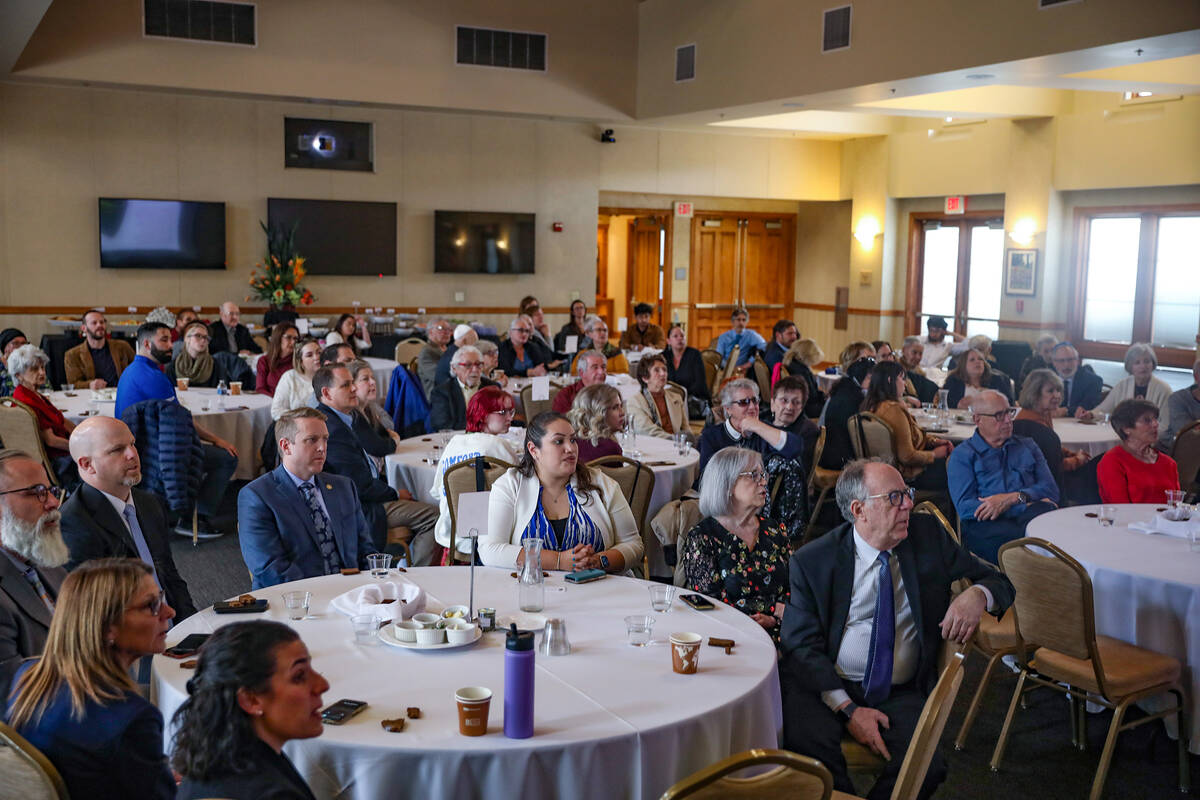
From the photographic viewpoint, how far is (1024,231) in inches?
543

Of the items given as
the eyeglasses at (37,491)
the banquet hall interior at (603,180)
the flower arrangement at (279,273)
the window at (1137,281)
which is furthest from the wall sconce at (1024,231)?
the eyeglasses at (37,491)

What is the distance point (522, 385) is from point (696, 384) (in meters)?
1.86

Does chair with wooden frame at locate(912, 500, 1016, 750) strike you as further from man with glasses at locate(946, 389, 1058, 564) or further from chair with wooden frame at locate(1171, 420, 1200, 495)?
chair with wooden frame at locate(1171, 420, 1200, 495)

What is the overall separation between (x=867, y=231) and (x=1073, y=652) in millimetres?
13598

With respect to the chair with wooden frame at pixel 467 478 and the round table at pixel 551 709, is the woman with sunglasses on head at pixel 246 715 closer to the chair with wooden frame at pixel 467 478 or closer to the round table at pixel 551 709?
the round table at pixel 551 709

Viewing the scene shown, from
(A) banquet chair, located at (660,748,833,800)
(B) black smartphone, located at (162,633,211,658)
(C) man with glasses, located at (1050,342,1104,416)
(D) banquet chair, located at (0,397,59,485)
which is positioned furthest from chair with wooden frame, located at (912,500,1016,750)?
(C) man with glasses, located at (1050,342,1104,416)

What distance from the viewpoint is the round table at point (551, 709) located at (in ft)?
8.31

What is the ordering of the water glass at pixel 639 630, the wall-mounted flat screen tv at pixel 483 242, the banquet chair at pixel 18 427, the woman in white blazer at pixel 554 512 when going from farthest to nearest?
the wall-mounted flat screen tv at pixel 483 242, the banquet chair at pixel 18 427, the woman in white blazer at pixel 554 512, the water glass at pixel 639 630

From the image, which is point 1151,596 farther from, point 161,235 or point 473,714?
point 161,235

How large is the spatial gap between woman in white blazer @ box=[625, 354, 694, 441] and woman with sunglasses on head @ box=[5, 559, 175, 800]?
499 centimetres

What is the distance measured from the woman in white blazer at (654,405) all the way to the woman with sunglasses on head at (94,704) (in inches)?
197

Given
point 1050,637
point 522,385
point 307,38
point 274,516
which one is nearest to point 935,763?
point 1050,637

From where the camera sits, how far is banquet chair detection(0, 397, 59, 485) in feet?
21.4

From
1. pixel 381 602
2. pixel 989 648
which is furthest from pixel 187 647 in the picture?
pixel 989 648
